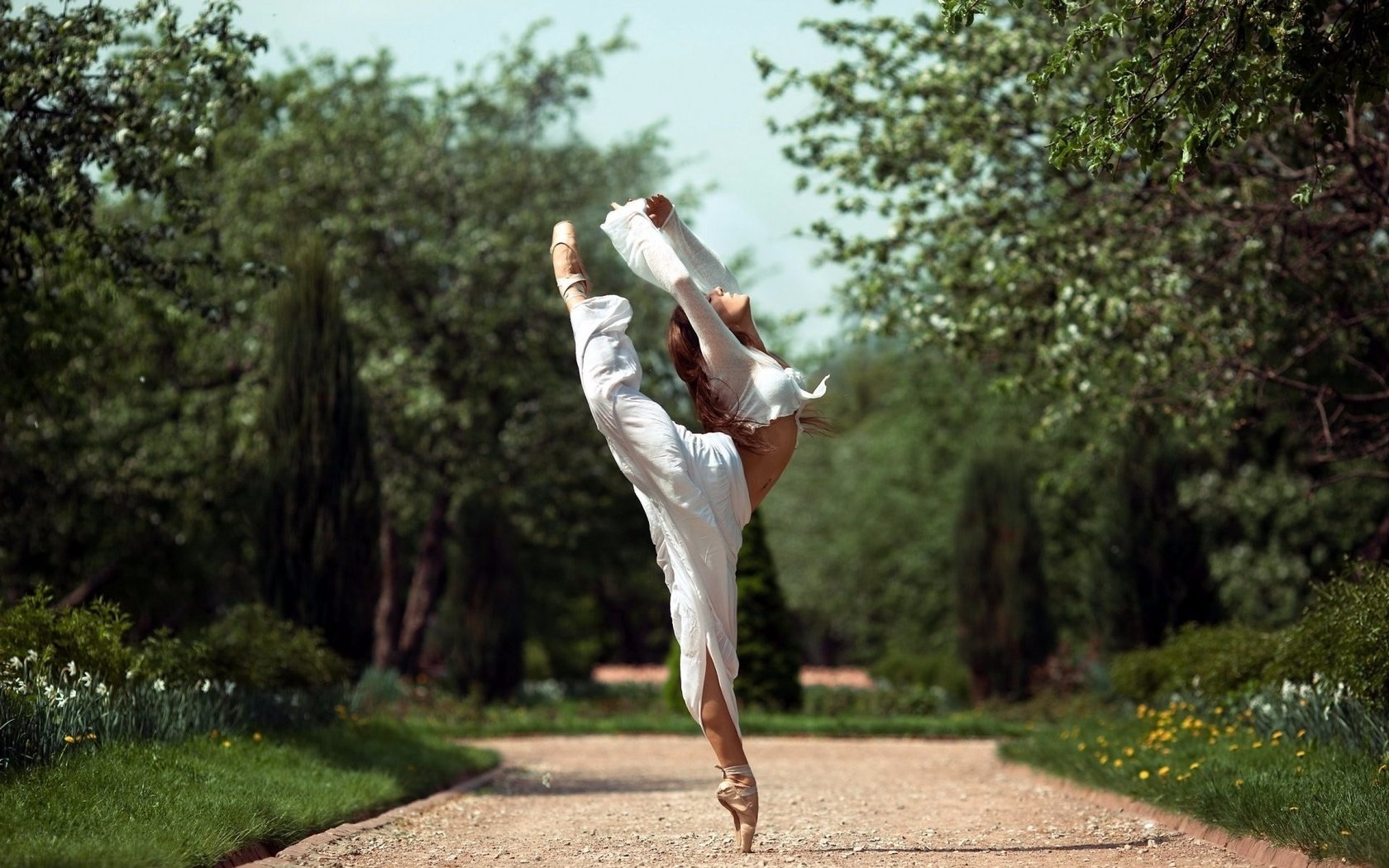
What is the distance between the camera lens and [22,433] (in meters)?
17.4

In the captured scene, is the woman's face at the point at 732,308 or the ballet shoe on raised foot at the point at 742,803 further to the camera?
the woman's face at the point at 732,308

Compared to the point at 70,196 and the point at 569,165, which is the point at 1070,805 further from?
the point at 569,165

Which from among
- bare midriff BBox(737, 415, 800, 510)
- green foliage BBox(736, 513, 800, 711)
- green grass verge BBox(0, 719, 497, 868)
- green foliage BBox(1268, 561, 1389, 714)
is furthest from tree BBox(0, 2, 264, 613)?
green foliage BBox(1268, 561, 1389, 714)

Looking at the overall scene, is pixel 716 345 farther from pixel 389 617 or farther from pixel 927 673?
pixel 927 673

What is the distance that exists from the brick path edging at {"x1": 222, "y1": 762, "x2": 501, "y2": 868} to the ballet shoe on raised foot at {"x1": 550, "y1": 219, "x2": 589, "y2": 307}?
2.68 metres

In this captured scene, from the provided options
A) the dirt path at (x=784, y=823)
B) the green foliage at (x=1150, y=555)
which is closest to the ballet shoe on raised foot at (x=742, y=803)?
the dirt path at (x=784, y=823)

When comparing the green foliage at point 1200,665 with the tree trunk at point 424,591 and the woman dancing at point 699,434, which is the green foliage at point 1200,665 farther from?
the tree trunk at point 424,591

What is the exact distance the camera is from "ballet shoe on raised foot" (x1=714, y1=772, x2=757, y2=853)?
605cm

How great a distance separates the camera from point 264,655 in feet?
33.3

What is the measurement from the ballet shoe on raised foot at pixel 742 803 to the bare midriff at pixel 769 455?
1.22 meters

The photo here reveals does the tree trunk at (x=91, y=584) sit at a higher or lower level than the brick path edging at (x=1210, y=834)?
higher

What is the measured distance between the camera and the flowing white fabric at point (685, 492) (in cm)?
607

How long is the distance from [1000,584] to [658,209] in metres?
15.5

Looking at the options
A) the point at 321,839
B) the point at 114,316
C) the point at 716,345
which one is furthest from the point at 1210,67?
the point at 114,316
